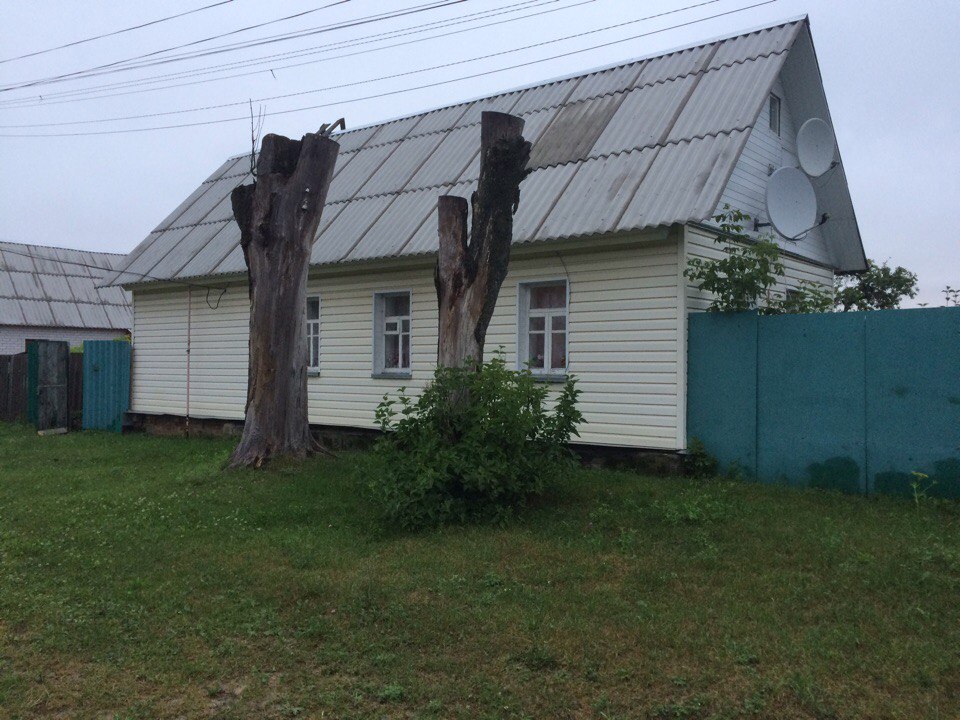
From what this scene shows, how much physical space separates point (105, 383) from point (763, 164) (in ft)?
45.2

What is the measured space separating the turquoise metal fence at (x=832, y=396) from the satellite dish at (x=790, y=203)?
2230 mm

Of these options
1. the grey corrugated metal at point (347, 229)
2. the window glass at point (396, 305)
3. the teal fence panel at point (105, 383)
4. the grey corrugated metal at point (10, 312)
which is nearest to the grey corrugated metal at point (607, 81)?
the grey corrugated metal at point (347, 229)

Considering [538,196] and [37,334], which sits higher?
[538,196]

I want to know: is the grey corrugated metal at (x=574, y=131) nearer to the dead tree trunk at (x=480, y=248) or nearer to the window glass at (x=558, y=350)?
the window glass at (x=558, y=350)

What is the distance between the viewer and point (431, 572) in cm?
610

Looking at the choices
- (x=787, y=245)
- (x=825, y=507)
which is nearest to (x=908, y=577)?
(x=825, y=507)

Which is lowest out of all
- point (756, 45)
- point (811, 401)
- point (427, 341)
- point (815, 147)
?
point (811, 401)

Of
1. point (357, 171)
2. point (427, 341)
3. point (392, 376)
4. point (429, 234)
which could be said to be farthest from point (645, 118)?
point (357, 171)

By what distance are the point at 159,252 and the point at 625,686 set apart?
15.7m

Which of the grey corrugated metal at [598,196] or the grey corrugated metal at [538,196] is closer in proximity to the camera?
the grey corrugated metal at [598,196]

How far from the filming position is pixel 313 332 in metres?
14.4

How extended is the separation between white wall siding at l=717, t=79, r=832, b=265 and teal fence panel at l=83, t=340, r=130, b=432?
12941 millimetres

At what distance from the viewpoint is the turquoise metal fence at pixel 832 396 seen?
8055 mm

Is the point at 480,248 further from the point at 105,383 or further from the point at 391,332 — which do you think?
the point at 105,383
